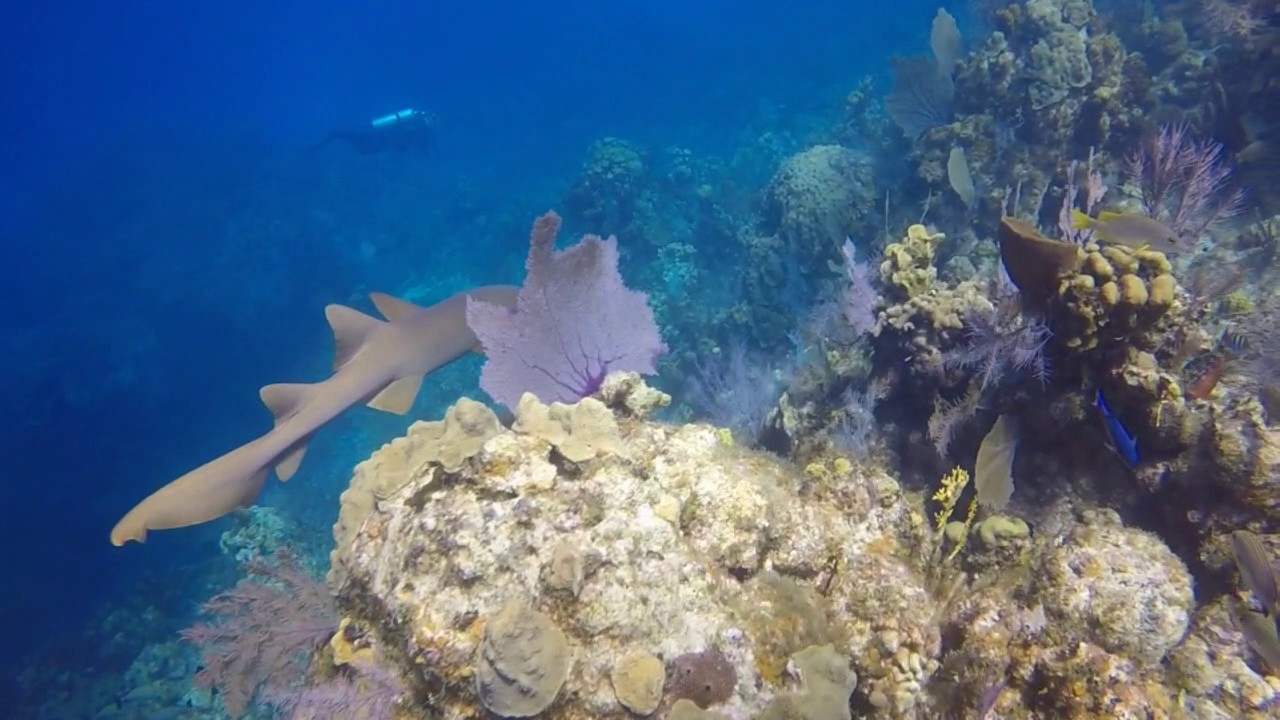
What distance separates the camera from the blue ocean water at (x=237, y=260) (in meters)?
14.2

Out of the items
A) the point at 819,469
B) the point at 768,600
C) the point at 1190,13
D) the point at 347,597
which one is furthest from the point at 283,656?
the point at 1190,13

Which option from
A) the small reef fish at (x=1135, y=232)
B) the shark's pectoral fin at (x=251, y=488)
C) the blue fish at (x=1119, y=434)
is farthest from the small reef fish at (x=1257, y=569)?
the shark's pectoral fin at (x=251, y=488)

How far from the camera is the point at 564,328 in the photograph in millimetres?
4480

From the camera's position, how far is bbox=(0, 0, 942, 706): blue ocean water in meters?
14.2

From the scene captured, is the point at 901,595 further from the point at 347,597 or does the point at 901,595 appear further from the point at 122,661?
the point at 122,661

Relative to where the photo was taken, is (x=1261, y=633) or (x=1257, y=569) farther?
(x=1261, y=633)

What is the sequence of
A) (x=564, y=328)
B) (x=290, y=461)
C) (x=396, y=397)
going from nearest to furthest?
(x=564, y=328) < (x=290, y=461) < (x=396, y=397)

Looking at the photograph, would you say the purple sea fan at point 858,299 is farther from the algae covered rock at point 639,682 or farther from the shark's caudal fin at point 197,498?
the shark's caudal fin at point 197,498

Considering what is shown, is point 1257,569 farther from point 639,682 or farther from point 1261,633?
point 639,682

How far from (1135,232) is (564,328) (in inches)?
133

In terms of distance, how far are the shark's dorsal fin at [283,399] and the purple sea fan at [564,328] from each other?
5.02ft

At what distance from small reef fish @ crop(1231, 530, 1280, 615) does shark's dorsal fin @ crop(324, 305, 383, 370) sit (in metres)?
5.58

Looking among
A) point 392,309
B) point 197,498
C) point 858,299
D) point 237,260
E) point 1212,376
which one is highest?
point 237,260

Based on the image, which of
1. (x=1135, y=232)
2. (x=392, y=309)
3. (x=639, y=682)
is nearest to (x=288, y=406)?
(x=392, y=309)
